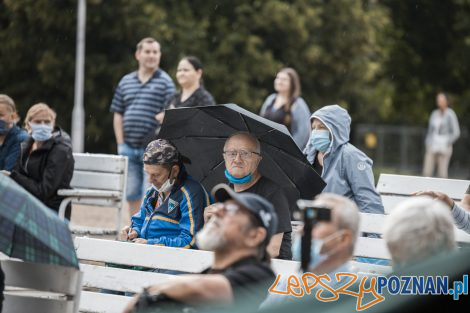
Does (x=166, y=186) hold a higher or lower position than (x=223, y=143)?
lower

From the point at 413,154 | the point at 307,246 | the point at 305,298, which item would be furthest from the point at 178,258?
the point at 413,154

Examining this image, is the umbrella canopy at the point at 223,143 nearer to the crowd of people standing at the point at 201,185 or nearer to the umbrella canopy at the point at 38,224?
the crowd of people standing at the point at 201,185

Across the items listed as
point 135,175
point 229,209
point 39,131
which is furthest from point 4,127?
point 229,209

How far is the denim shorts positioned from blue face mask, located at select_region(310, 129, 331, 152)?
3.81 meters

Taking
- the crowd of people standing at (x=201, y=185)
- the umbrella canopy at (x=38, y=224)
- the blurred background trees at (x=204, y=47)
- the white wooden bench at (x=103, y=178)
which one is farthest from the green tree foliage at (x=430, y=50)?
the umbrella canopy at (x=38, y=224)

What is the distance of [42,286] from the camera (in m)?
6.05

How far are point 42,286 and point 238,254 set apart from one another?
130 centimetres

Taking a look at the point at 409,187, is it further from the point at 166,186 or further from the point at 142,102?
the point at 142,102

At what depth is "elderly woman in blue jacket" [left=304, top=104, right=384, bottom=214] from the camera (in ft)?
26.0

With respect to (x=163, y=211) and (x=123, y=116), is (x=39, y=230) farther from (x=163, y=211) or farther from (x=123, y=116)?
(x=123, y=116)

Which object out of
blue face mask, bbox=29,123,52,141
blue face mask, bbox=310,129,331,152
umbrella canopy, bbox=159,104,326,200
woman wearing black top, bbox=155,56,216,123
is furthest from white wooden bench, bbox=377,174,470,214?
woman wearing black top, bbox=155,56,216,123

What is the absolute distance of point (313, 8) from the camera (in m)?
31.4

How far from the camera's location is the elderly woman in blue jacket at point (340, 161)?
7.93 meters

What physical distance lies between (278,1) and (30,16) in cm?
632
